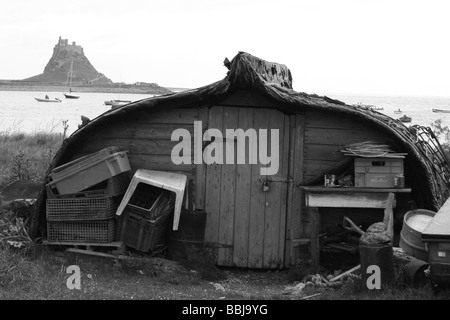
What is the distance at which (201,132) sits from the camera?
9922 millimetres

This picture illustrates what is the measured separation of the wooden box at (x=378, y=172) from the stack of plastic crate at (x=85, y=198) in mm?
3441

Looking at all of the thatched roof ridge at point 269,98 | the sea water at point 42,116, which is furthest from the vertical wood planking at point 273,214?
the sea water at point 42,116

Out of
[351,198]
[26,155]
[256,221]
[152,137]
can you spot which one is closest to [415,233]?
[351,198]

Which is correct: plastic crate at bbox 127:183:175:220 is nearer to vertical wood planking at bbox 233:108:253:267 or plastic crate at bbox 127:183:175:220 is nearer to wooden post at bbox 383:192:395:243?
vertical wood planking at bbox 233:108:253:267

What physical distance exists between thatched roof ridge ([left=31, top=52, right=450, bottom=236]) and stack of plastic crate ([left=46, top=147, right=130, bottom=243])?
31cm

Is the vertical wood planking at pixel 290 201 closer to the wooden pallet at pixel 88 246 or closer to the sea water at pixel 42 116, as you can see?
the wooden pallet at pixel 88 246

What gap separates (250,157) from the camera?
32.6 ft

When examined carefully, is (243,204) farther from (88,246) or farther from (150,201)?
(88,246)

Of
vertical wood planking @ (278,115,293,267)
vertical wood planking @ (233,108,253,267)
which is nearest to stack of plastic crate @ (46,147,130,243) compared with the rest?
vertical wood planking @ (233,108,253,267)

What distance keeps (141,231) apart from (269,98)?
2.72 meters

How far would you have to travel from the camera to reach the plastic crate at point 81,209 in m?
9.45

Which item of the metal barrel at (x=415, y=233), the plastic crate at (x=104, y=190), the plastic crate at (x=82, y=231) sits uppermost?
the plastic crate at (x=104, y=190)

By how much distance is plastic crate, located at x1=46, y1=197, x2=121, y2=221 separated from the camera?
31.0 ft
